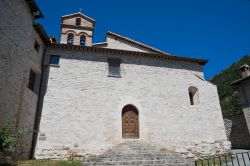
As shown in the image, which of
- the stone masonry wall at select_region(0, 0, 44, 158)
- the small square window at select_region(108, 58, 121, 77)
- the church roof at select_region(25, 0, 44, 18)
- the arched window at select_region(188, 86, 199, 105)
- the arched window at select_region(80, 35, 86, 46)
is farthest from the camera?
the arched window at select_region(80, 35, 86, 46)

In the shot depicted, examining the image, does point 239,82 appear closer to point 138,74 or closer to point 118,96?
point 138,74

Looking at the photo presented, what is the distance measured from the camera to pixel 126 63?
47.2ft

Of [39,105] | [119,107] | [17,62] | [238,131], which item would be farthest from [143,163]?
[238,131]

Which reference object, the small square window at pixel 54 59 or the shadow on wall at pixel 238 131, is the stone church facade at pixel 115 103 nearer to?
the small square window at pixel 54 59

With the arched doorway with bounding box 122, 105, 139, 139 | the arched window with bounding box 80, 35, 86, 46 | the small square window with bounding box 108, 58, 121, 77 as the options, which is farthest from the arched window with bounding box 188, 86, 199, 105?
the arched window with bounding box 80, 35, 86, 46

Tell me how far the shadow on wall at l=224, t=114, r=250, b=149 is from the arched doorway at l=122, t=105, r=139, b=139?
35.4 ft

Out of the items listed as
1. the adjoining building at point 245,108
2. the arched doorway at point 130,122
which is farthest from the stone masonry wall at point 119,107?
the adjoining building at point 245,108

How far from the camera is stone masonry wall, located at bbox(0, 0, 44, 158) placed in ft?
28.3

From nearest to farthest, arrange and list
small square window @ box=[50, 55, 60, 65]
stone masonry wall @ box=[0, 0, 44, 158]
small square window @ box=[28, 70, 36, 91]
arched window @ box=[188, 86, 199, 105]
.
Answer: stone masonry wall @ box=[0, 0, 44, 158] → small square window @ box=[28, 70, 36, 91] → small square window @ box=[50, 55, 60, 65] → arched window @ box=[188, 86, 199, 105]

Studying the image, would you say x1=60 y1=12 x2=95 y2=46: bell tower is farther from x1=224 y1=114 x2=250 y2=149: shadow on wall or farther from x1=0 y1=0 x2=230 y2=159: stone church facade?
x1=224 y1=114 x2=250 y2=149: shadow on wall

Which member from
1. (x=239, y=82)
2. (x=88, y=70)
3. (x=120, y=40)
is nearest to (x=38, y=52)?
(x=88, y=70)

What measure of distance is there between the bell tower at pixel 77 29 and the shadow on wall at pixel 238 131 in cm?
1543

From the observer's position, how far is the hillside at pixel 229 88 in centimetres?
3422

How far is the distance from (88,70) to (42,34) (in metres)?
3.57
